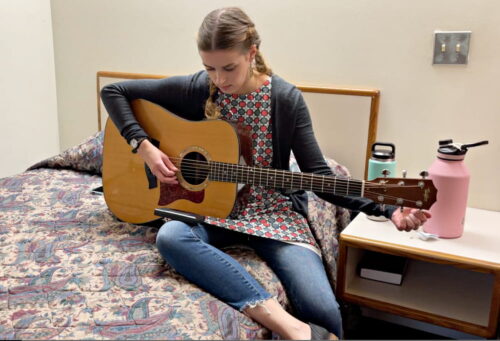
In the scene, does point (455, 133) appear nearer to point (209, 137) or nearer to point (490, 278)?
point (490, 278)

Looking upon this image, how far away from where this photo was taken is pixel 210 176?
1452 millimetres

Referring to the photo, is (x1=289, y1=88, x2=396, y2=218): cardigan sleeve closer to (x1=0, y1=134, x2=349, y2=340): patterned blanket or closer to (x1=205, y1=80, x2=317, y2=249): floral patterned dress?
(x1=205, y1=80, x2=317, y2=249): floral patterned dress

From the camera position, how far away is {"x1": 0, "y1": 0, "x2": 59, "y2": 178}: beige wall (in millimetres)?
2537

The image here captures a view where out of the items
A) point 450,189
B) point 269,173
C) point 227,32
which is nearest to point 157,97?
point 227,32

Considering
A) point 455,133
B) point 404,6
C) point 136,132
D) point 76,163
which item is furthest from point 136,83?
point 455,133

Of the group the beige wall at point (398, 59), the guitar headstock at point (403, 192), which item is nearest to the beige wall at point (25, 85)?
the beige wall at point (398, 59)

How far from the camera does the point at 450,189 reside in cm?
143

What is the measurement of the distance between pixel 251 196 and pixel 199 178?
164 mm

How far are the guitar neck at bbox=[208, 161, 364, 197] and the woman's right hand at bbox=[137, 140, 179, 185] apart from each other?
0.12m

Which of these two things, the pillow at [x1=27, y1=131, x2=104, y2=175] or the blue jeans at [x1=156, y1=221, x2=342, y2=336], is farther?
the pillow at [x1=27, y1=131, x2=104, y2=175]

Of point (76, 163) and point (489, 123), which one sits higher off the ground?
point (489, 123)

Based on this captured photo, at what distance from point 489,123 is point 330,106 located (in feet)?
1.84

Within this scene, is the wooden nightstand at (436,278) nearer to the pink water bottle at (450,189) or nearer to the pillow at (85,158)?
the pink water bottle at (450,189)

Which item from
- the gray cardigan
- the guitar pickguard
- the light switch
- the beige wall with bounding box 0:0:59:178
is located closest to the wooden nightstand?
the gray cardigan
